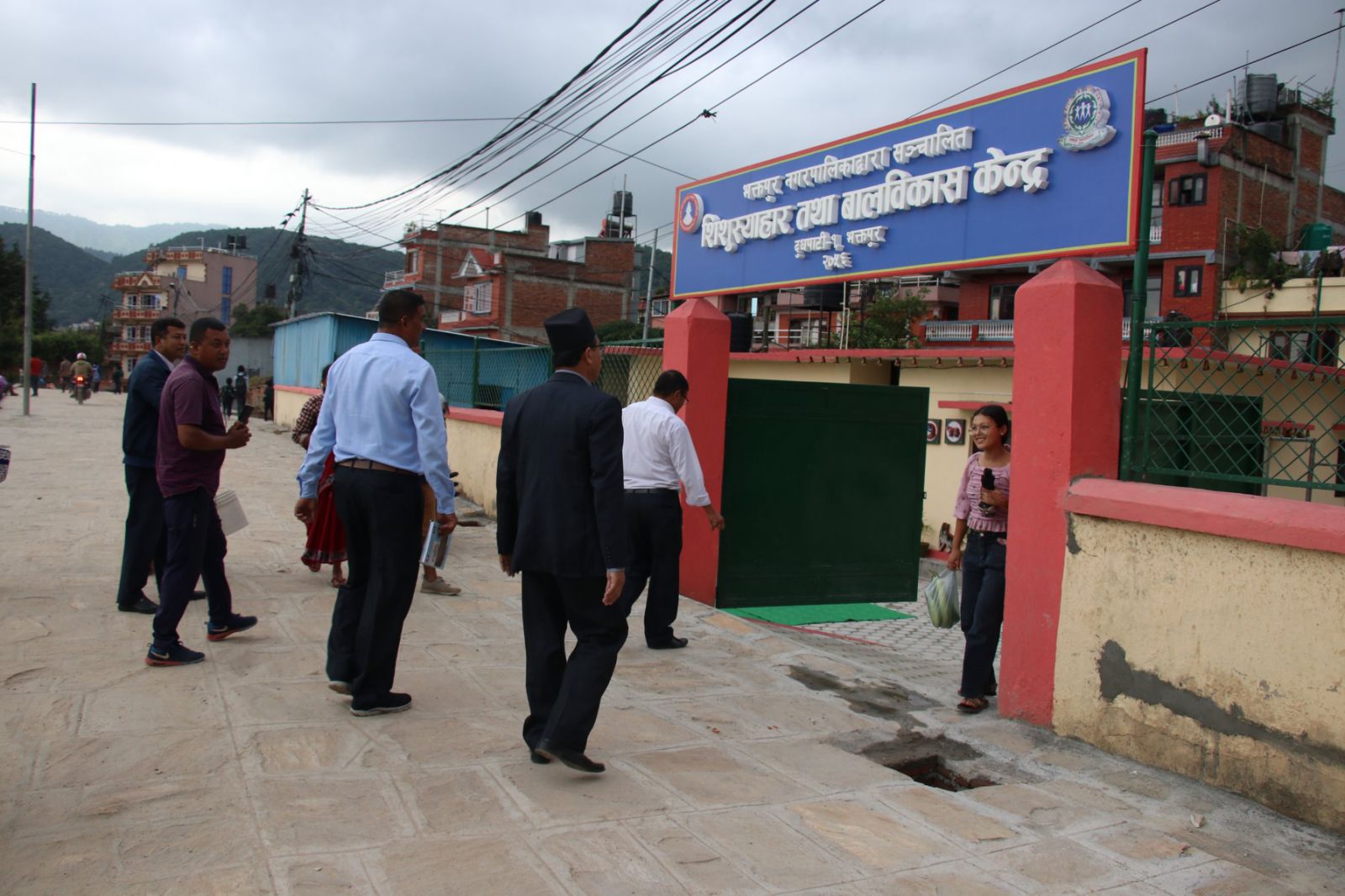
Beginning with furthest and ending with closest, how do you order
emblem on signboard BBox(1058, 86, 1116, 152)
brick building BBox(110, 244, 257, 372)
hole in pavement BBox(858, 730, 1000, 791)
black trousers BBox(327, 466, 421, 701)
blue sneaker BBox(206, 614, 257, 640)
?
brick building BBox(110, 244, 257, 372) → emblem on signboard BBox(1058, 86, 1116, 152) → blue sneaker BBox(206, 614, 257, 640) → hole in pavement BBox(858, 730, 1000, 791) → black trousers BBox(327, 466, 421, 701)

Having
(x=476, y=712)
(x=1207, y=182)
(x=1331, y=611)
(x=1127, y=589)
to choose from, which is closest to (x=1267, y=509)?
(x=1331, y=611)

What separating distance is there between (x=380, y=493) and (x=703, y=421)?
3.99 m

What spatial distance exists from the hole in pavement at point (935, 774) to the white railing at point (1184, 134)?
1520 inches

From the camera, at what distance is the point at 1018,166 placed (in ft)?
23.1

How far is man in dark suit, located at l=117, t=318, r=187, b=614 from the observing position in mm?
5871

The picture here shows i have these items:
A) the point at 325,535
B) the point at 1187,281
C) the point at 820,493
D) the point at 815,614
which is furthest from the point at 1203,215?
the point at 325,535

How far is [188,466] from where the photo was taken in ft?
17.1

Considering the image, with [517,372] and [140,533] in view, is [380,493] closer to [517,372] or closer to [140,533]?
[140,533]

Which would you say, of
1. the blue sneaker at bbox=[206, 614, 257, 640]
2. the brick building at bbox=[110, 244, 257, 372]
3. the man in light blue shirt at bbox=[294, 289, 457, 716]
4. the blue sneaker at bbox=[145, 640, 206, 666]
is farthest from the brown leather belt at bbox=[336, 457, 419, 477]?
the brick building at bbox=[110, 244, 257, 372]

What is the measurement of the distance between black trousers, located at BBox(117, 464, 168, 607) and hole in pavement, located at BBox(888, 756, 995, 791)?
4216mm

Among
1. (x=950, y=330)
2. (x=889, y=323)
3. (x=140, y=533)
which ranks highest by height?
(x=950, y=330)

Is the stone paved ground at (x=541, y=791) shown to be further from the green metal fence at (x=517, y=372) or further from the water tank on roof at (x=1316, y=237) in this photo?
the water tank on roof at (x=1316, y=237)

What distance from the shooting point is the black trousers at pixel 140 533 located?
5.88 metres

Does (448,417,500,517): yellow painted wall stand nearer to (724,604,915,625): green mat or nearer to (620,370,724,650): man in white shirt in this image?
(724,604,915,625): green mat
